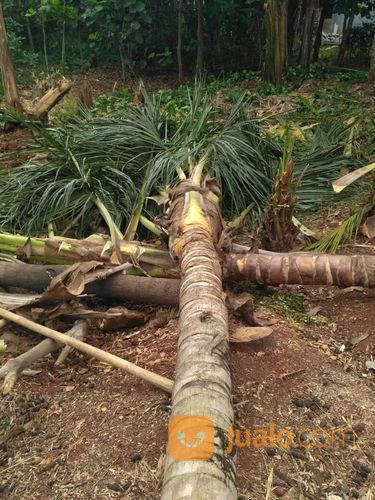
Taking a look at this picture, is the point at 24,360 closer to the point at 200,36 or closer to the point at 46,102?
the point at 46,102

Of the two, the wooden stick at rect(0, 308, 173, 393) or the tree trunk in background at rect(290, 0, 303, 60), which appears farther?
the tree trunk in background at rect(290, 0, 303, 60)

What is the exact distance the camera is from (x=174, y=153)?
438 centimetres

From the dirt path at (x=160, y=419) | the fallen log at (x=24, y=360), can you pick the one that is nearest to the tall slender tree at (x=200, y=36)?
the dirt path at (x=160, y=419)

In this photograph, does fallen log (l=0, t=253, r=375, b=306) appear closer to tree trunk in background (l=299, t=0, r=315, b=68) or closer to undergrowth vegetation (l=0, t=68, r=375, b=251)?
undergrowth vegetation (l=0, t=68, r=375, b=251)

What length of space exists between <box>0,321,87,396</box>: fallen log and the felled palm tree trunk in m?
0.62

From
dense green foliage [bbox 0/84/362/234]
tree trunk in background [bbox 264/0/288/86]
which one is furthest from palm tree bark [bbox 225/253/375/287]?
tree trunk in background [bbox 264/0/288/86]

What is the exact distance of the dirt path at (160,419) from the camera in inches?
74.2

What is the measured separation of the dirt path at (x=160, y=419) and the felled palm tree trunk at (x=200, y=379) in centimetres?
25

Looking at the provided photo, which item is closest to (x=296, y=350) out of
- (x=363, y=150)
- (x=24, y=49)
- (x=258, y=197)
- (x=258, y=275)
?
(x=258, y=275)

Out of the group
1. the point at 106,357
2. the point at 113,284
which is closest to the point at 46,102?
the point at 113,284

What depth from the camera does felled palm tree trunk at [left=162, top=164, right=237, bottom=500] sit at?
1541 mm

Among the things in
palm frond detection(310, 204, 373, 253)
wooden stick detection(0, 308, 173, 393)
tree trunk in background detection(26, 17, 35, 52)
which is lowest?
tree trunk in background detection(26, 17, 35, 52)

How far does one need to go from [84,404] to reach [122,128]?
9.45 ft

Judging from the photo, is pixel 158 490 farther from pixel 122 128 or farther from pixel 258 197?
pixel 122 128
